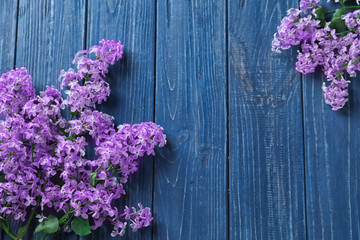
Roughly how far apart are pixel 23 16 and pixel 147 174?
67cm

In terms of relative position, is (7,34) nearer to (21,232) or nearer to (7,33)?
(7,33)

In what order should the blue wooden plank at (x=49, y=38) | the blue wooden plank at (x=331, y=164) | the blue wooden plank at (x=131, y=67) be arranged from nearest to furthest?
the blue wooden plank at (x=331, y=164) < the blue wooden plank at (x=131, y=67) < the blue wooden plank at (x=49, y=38)

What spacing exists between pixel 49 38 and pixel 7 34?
0.15 metres

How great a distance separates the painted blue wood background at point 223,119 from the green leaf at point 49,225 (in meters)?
0.14

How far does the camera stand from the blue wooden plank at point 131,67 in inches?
46.9

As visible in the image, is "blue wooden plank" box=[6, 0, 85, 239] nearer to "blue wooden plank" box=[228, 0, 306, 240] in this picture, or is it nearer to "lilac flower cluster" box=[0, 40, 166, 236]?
"lilac flower cluster" box=[0, 40, 166, 236]

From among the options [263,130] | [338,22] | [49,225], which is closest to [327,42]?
[338,22]

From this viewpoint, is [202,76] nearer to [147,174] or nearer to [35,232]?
[147,174]

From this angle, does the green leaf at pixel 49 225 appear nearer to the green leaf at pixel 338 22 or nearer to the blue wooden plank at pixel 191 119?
the blue wooden plank at pixel 191 119

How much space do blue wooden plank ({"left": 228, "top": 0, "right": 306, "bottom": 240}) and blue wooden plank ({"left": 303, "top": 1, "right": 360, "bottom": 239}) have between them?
0.09 ft

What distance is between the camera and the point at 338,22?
3.65 feet

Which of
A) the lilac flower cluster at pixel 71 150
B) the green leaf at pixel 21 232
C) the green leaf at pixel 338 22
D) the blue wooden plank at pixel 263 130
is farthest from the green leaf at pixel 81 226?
the green leaf at pixel 338 22

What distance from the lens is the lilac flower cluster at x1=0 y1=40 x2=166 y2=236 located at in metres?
1.12

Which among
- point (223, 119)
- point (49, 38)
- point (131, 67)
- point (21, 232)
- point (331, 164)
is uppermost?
point (49, 38)
